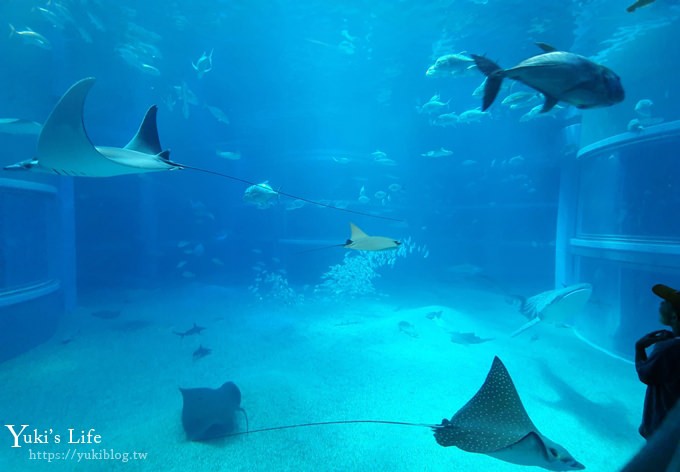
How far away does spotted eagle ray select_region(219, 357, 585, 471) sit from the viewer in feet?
6.17

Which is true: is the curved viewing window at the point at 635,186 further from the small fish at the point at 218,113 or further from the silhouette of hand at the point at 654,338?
the small fish at the point at 218,113

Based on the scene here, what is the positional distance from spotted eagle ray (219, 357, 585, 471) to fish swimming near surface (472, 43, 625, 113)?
2.24 m

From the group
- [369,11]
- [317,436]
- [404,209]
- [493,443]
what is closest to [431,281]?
[404,209]

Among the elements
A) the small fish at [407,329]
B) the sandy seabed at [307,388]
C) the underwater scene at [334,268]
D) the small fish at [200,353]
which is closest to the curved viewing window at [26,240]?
the underwater scene at [334,268]

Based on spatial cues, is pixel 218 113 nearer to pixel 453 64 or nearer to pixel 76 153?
pixel 453 64

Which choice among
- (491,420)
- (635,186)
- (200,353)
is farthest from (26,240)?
(635,186)

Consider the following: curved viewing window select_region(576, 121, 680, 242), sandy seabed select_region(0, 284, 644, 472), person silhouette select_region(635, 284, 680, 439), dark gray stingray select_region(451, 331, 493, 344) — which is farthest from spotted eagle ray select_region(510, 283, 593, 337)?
person silhouette select_region(635, 284, 680, 439)

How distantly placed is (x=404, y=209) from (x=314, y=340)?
20.9 metres

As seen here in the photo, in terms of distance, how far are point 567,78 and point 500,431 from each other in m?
2.76

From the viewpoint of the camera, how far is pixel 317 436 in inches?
176

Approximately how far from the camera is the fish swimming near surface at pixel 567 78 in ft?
8.35

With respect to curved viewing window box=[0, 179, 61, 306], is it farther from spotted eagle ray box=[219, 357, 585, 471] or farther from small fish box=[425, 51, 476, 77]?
small fish box=[425, 51, 476, 77]

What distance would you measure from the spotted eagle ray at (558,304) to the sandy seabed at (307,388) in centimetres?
123

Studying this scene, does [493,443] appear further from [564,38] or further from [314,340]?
[564,38]
